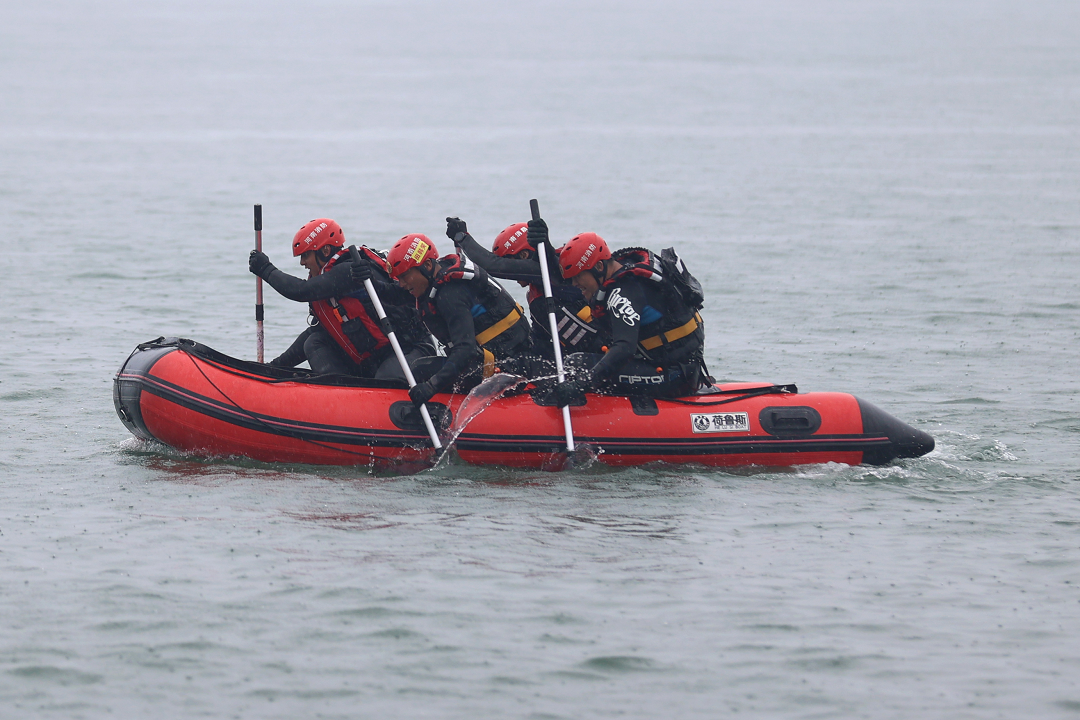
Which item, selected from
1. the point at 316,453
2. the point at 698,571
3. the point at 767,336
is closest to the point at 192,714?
the point at 698,571

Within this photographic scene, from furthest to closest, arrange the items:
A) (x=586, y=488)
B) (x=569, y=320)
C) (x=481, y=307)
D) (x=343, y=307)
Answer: (x=569, y=320) → (x=343, y=307) → (x=481, y=307) → (x=586, y=488)

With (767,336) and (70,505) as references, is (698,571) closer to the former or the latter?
(70,505)

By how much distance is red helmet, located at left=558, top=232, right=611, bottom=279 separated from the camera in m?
8.98

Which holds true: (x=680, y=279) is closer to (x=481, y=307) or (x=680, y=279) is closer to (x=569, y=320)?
(x=569, y=320)

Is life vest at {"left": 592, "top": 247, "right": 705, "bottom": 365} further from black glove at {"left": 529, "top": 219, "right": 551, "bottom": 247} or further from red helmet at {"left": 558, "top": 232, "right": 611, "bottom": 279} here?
black glove at {"left": 529, "top": 219, "right": 551, "bottom": 247}

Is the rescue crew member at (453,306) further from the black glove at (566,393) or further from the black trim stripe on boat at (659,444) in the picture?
the black glove at (566,393)

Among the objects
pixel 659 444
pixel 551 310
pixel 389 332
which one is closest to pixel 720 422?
pixel 659 444

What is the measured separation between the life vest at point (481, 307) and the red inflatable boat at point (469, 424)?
42 centimetres

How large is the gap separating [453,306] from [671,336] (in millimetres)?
1487

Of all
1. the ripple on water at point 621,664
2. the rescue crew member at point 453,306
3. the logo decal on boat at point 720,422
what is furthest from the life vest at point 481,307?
the ripple on water at point 621,664

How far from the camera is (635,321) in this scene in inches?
349

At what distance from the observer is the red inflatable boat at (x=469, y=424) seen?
898 centimetres

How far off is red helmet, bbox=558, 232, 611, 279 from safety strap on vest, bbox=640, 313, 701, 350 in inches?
24.9

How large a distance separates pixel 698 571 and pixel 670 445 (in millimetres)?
1783
